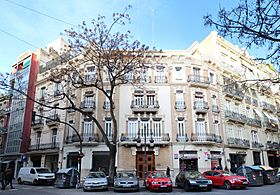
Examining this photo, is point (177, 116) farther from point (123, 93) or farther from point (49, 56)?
point (49, 56)

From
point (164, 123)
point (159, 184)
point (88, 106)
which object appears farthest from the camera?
point (88, 106)

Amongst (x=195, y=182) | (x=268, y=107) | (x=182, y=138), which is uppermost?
(x=268, y=107)

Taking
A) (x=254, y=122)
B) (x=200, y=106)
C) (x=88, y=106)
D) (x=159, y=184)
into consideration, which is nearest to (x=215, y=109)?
(x=200, y=106)

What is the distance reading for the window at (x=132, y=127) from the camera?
88.0 ft

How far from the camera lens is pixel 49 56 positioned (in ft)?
126

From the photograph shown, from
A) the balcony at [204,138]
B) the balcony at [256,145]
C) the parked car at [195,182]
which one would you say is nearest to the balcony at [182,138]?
the balcony at [204,138]

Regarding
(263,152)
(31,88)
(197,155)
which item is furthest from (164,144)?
(31,88)

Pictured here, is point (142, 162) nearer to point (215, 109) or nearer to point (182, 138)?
point (182, 138)

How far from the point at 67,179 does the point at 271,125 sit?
31976 millimetres

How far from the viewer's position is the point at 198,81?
28969mm

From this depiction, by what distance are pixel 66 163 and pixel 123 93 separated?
10.2m

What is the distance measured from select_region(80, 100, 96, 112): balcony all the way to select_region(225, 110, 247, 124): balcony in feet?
53.4

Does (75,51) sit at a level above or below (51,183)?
above

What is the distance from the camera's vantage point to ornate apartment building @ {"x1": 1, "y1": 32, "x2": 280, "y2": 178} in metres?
26.3
